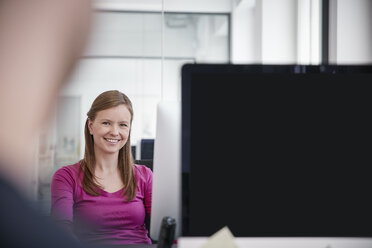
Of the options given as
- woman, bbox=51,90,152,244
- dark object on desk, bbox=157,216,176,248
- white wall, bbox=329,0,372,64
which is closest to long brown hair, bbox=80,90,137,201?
woman, bbox=51,90,152,244

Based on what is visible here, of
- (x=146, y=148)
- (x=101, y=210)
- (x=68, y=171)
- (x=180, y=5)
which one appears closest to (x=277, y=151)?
(x=101, y=210)

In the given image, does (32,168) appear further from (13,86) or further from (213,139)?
(213,139)

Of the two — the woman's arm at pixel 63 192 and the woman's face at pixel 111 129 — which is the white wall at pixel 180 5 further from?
the woman's arm at pixel 63 192

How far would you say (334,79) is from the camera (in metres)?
0.80

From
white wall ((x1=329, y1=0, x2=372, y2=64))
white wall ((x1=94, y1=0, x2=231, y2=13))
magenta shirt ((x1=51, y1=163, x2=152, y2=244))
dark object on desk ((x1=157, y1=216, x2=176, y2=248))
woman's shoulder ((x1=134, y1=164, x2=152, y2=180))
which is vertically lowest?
magenta shirt ((x1=51, y1=163, x2=152, y2=244))

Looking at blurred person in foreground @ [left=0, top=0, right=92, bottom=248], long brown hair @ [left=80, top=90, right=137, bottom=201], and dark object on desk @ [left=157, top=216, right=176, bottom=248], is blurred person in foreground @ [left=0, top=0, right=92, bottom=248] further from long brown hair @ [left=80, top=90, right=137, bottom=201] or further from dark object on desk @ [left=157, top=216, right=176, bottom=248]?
long brown hair @ [left=80, top=90, right=137, bottom=201]

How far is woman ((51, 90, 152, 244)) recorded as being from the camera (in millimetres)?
1433

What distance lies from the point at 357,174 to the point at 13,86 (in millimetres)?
750

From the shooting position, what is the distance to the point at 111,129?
1619mm

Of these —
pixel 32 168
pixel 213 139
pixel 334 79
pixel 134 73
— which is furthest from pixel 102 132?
pixel 134 73

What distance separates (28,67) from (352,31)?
2.47 metres

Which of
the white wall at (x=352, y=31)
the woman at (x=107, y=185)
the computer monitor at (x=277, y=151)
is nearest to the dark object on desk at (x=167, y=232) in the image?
the computer monitor at (x=277, y=151)

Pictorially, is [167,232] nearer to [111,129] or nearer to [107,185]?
[107,185]

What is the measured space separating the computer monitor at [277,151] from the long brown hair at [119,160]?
797mm
